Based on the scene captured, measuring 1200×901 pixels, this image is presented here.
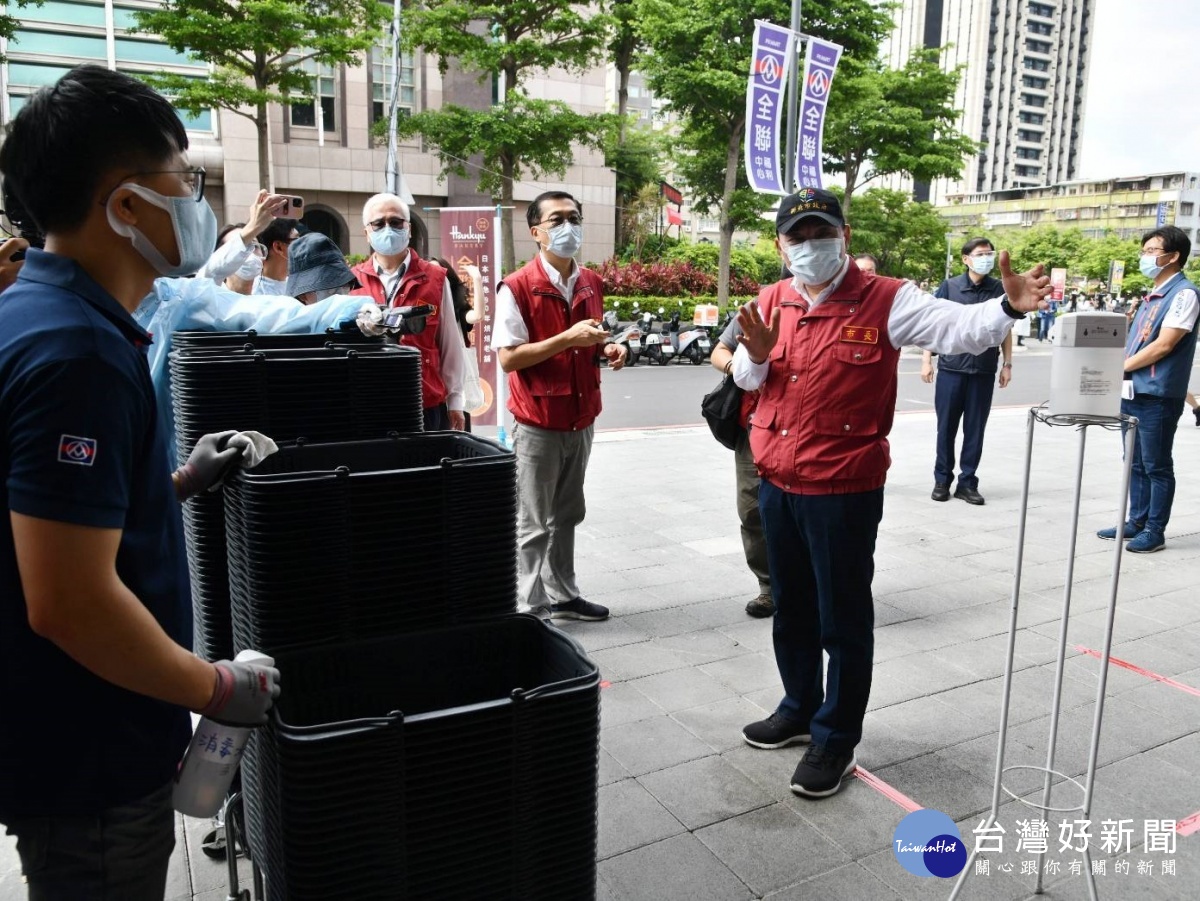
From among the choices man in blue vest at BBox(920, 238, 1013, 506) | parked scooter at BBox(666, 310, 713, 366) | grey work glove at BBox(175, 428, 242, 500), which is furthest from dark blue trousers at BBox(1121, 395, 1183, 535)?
parked scooter at BBox(666, 310, 713, 366)

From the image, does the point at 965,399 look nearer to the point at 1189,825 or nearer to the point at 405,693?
the point at 1189,825

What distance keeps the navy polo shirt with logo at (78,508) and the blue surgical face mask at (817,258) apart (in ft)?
6.79

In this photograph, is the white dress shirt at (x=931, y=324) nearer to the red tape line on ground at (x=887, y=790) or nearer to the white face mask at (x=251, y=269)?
the red tape line on ground at (x=887, y=790)

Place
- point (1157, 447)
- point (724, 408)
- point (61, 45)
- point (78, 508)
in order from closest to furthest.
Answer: point (78, 508)
point (724, 408)
point (1157, 447)
point (61, 45)

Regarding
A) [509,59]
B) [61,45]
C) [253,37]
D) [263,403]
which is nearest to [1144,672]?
[263,403]

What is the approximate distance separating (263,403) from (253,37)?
732 inches

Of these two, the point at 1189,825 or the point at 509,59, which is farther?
the point at 509,59

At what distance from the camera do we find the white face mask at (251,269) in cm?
373

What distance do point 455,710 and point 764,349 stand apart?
5.78ft

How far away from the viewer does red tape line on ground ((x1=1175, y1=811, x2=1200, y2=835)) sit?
2740mm

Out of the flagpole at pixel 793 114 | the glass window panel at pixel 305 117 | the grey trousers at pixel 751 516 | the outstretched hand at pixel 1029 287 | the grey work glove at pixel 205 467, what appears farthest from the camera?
the glass window panel at pixel 305 117

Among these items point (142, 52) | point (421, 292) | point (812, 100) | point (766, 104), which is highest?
point (142, 52)

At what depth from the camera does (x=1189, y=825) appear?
2.77m

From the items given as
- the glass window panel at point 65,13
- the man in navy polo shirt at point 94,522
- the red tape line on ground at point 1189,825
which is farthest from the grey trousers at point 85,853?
the glass window panel at point 65,13
